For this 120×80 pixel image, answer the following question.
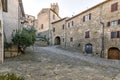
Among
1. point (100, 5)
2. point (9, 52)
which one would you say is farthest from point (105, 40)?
point (9, 52)

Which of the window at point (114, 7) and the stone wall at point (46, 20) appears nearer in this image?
the window at point (114, 7)

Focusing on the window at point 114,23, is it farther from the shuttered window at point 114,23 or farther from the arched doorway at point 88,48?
the arched doorway at point 88,48

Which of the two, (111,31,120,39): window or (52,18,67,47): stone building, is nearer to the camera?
(111,31,120,39): window

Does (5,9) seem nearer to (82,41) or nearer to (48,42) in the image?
(82,41)

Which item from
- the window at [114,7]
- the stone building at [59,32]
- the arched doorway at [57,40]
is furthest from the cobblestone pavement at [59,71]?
the arched doorway at [57,40]

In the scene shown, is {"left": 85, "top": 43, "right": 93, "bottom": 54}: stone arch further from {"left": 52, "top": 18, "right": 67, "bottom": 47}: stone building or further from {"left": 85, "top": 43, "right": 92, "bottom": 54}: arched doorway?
{"left": 52, "top": 18, "right": 67, "bottom": 47}: stone building

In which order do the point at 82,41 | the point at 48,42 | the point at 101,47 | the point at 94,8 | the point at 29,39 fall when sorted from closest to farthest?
the point at 29,39 → the point at 101,47 → the point at 94,8 → the point at 82,41 → the point at 48,42

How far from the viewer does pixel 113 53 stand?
66.2 ft

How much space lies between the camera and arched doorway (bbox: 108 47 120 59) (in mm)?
19719

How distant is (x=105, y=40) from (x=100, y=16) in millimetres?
3762

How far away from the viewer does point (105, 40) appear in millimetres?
21031

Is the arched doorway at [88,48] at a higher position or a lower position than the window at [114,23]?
lower

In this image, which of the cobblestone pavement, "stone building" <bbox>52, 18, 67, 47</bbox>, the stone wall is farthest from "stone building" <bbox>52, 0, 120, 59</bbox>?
the stone wall

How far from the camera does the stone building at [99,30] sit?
19.8m
